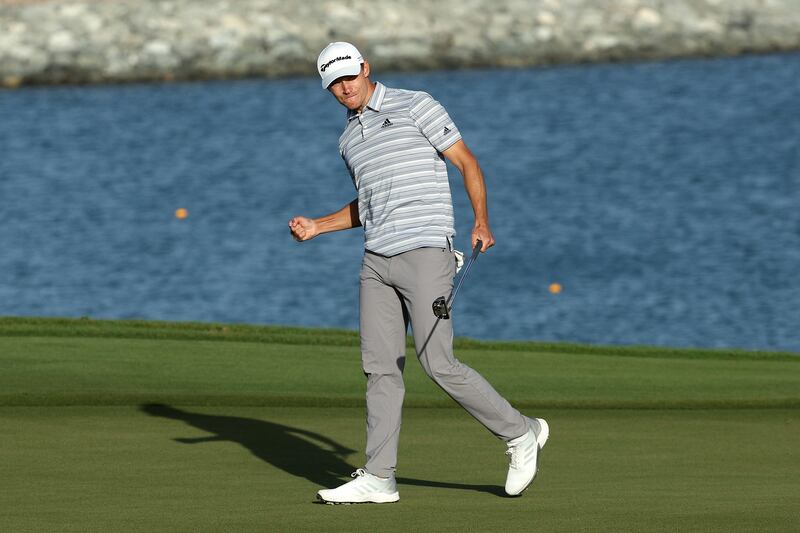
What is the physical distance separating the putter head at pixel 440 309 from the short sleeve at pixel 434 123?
0.59 metres

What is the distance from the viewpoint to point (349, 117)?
A: 6.91 metres

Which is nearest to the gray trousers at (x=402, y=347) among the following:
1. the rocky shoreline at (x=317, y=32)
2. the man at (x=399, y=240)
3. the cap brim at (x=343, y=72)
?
the man at (x=399, y=240)

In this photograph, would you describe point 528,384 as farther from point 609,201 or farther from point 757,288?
point 609,201

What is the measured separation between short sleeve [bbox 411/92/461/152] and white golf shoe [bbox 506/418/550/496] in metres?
1.20

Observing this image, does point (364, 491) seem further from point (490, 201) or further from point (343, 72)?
point (490, 201)

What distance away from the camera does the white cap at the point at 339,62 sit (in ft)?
21.7

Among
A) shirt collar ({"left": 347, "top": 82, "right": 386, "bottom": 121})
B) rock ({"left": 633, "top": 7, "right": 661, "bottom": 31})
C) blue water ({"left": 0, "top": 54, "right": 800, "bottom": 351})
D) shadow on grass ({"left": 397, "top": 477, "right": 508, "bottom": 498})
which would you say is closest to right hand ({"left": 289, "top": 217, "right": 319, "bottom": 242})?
shirt collar ({"left": 347, "top": 82, "right": 386, "bottom": 121})

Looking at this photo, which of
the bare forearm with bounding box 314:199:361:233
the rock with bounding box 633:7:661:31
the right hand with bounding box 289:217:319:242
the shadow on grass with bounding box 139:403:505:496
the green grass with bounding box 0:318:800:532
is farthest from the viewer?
the rock with bounding box 633:7:661:31

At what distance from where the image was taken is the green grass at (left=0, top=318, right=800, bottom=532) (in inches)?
242

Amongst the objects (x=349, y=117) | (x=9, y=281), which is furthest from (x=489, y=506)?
(x=9, y=281)

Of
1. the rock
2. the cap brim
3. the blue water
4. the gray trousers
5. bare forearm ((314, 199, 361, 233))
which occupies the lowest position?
the gray trousers

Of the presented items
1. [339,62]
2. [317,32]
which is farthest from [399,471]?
[317,32]

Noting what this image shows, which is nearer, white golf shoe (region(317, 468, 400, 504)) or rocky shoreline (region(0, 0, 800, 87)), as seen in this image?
white golf shoe (region(317, 468, 400, 504))

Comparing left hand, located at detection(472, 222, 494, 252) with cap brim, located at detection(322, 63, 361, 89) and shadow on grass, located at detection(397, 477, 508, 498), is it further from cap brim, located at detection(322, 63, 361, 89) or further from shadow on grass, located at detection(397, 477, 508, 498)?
shadow on grass, located at detection(397, 477, 508, 498)
